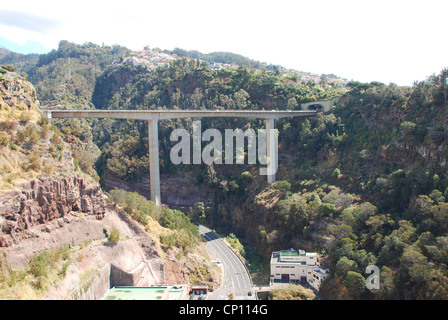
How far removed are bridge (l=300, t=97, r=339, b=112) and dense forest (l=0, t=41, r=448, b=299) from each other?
144 cm

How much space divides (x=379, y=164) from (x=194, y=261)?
2337 cm

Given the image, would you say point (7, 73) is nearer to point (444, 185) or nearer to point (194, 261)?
point (194, 261)

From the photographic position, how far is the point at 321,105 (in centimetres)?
5841

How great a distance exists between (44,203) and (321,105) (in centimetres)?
4493

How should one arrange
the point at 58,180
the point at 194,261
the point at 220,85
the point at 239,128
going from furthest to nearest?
the point at 220,85, the point at 239,128, the point at 194,261, the point at 58,180

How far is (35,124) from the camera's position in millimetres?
26344

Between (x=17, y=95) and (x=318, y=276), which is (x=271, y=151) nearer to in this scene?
(x=318, y=276)

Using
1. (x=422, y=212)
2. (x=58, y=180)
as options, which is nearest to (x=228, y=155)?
(x=422, y=212)

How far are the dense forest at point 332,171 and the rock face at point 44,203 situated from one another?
344cm

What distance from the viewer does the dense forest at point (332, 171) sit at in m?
30.1

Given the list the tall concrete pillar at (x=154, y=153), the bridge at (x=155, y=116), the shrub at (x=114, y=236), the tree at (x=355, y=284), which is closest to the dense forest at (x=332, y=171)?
the tree at (x=355, y=284)

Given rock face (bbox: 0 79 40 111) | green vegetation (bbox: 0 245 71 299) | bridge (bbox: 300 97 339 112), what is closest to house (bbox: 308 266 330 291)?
green vegetation (bbox: 0 245 71 299)

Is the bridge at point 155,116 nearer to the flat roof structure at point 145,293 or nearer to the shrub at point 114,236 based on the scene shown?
the shrub at point 114,236

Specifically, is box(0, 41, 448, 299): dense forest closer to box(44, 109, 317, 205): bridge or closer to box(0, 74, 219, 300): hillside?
box(44, 109, 317, 205): bridge
